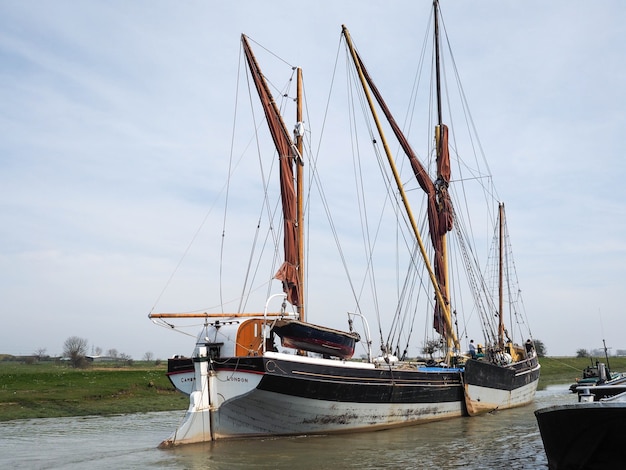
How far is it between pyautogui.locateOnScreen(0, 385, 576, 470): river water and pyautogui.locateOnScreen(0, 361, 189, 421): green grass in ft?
17.0

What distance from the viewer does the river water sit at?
19.1m

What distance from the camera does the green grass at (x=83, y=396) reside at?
3497 cm

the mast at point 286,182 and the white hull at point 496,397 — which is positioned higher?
the mast at point 286,182

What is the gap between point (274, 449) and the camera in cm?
2170

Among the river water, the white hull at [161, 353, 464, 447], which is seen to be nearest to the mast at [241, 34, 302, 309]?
the white hull at [161, 353, 464, 447]

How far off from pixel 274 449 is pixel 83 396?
23.0 metres

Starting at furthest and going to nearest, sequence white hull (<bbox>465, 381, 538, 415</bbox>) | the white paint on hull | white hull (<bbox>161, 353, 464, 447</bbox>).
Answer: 1. white hull (<bbox>465, 381, 538, 415</bbox>)
2. the white paint on hull
3. white hull (<bbox>161, 353, 464, 447</bbox>)

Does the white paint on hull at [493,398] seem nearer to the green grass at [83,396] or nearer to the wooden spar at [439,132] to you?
the wooden spar at [439,132]

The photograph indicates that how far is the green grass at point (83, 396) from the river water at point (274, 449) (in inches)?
204

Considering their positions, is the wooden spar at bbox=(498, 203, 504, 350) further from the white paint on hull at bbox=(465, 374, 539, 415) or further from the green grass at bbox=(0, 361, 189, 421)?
the green grass at bbox=(0, 361, 189, 421)

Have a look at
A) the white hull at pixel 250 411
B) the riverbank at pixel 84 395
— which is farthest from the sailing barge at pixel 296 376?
the riverbank at pixel 84 395

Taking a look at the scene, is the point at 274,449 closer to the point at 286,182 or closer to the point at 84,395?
the point at 286,182

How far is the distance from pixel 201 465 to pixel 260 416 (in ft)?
18.4

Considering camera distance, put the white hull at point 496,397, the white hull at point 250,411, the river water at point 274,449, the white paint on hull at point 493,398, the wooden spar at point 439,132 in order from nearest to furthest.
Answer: the river water at point 274,449, the white hull at point 250,411, the white paint on hull at point 493,398, the white hull at point 496,397, the wooden spar at point 439,132
